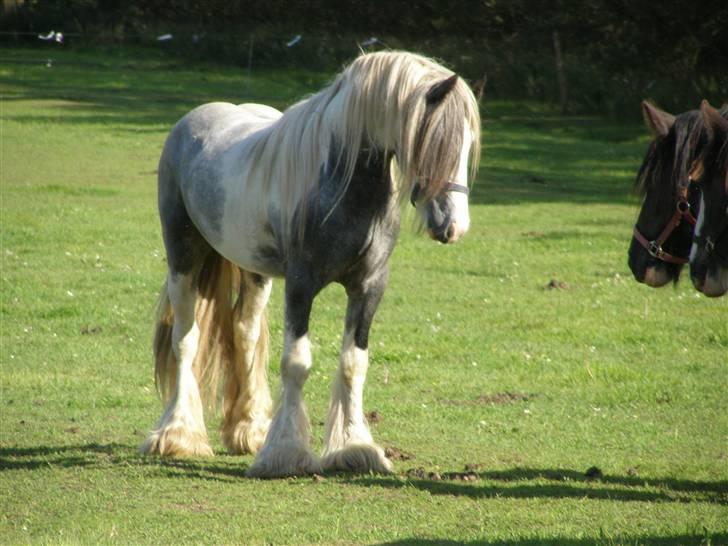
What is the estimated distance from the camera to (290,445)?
22.3 feet

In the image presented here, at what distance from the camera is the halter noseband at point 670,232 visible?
244 inches

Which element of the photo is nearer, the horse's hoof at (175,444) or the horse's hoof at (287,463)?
the horse's hoof at (287,463)

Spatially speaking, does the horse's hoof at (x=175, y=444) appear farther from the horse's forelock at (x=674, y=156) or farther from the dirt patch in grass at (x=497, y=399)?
the horse's forelock at (x=674, y=156)

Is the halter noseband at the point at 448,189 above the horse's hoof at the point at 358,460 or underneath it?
above

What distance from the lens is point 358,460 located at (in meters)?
6.88

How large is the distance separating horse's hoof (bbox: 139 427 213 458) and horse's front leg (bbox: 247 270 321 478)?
0.71 m

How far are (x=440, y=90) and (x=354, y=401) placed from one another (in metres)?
1.90

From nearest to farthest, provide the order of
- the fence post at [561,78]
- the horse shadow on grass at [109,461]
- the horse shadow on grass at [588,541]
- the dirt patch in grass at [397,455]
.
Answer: the horse shadow on grass at [588,541]
the horse shadow on grass at [109,461]
the dirt patch in grass at [397,455]
the fence post at [561,78]

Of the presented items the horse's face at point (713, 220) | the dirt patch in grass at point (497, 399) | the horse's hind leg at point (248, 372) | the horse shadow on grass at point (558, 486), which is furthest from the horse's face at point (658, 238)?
the horse's hind leg at point (248, 372)

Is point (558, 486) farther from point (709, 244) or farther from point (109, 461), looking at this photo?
point (109, 461)

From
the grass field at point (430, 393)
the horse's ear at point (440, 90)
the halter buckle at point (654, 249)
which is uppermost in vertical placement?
the horse's ear at point (440, 90)

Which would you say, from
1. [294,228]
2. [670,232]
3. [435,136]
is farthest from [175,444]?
[670,232]

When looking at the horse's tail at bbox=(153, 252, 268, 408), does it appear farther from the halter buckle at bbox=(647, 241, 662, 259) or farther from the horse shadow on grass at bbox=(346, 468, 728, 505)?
the halter buckle at bbox=(647, 241, 662, 259)

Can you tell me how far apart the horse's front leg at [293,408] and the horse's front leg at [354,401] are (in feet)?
0.53
